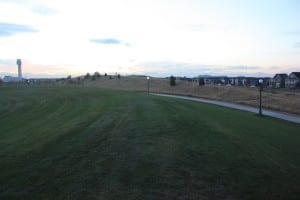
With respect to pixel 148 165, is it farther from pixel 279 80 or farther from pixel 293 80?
pixel 279 80

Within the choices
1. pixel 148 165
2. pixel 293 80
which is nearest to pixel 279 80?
pixel 293 80

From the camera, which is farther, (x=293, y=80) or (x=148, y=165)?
(x=293, y=80)

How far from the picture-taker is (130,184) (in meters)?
6.59

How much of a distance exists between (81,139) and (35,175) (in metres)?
3.84

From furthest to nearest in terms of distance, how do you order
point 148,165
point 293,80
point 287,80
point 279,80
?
point 279,80 → point 287,80 → point 293,80 → point 148,165

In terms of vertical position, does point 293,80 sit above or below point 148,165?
above

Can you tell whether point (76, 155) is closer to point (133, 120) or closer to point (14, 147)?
point (14, 147)

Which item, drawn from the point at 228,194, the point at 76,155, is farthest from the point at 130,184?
the point at 76,155

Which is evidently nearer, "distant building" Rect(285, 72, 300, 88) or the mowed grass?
the mowed grass

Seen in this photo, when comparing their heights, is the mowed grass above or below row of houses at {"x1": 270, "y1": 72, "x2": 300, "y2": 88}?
below

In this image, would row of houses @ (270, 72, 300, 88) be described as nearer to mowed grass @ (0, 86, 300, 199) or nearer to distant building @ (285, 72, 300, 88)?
distant building @ (285, 72, 300, 88)

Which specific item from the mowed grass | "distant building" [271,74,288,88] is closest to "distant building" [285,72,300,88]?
"distant building" [271,74,288,88]

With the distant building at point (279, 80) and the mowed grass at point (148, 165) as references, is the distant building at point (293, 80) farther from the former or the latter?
the mowed grass at point (148, 165)

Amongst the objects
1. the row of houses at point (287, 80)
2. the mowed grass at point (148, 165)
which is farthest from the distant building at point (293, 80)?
the mowed grass at point (148, 165)
